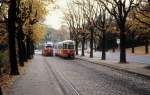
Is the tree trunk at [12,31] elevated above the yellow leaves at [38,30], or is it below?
below

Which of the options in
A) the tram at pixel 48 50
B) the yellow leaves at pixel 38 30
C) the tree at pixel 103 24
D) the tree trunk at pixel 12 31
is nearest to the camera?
the tree trunk at pixel 12 31

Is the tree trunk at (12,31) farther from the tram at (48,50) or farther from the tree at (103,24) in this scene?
the tram at (48,50)

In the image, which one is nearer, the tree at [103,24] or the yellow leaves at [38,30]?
the yellow leaves at [38,30]

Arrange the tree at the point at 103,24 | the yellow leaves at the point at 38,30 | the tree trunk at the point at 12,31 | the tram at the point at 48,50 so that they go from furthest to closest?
1. the tram at the point at 48,50
2. the tree at the point at 103,24
3. the yellow leaves at the point at 38,30
4. the tree trunk at the point at 12,31

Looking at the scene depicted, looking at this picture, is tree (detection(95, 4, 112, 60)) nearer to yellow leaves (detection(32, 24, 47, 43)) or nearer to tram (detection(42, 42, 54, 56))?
yellow leaves (detection(32, 24, 47, 43))

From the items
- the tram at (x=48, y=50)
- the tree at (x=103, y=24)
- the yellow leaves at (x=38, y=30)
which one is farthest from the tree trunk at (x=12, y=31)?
the tram at (x=48, y=50)

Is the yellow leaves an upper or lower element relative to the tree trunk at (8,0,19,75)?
upper

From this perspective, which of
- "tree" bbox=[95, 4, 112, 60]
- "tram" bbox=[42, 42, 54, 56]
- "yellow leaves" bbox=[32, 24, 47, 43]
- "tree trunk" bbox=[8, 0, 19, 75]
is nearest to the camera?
"tree trunk" bbox=[8, 0, 19, 75]

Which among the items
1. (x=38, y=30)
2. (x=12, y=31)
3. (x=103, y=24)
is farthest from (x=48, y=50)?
(x=12, y=31)

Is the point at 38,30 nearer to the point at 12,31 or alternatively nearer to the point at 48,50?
the point at 48,50

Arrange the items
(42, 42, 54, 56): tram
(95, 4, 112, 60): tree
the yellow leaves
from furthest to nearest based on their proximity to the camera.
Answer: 1. (42, 42, 54, 56): tram
2. (95, 4, 112, 60): tree
3. the yellow leaves

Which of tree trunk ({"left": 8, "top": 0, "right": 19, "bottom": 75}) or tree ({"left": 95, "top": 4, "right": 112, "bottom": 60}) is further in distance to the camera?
tree ({"left": 95, "top": 4, "right": 112, "bottom": 60})

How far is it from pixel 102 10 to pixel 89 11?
658 centimetres

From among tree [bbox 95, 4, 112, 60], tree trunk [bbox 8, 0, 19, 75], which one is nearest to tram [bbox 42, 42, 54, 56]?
tree [bbox 95, 4, 112, 60]
